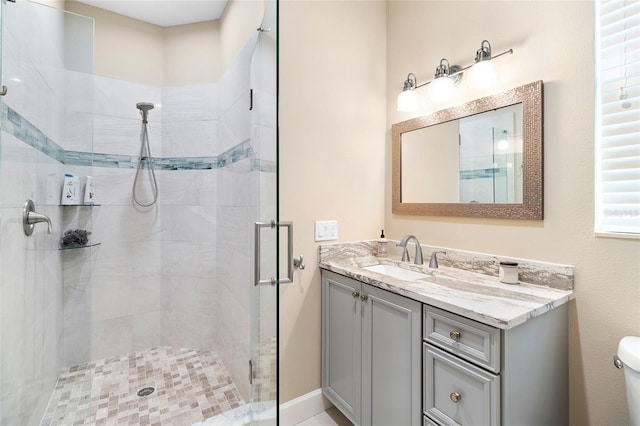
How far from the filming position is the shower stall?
125 centimetres

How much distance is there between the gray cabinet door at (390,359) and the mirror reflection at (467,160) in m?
0.74

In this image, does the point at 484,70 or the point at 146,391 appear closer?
the point at 484,70

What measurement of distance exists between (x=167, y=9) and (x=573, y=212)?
289cm

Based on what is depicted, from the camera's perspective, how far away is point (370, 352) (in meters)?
1.47

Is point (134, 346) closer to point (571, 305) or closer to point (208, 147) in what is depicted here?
point (208, 147)

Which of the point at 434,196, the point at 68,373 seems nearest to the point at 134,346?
the point at 68,373

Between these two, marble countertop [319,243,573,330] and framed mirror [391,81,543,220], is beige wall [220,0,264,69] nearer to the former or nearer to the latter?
framed mirror [391,81,543,220]

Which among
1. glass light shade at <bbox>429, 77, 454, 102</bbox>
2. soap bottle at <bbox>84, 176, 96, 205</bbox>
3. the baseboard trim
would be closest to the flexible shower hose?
soap bottle at <bbox>84, 176, 96, 205</bbox>

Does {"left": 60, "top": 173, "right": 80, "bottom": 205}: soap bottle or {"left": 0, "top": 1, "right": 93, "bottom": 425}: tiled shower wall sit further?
{"left": 60, "top": 173, "right": 80, "bottom": 205}: soap bottle

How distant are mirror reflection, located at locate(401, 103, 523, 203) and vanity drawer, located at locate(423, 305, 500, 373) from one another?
72cm

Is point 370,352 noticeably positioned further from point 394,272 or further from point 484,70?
point 484,70

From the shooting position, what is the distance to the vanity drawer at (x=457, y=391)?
3.17 feet

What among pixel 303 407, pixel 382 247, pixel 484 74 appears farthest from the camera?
pixel 382 247

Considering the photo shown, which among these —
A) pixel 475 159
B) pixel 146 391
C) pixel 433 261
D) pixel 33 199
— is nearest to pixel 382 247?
pixel 433 261
